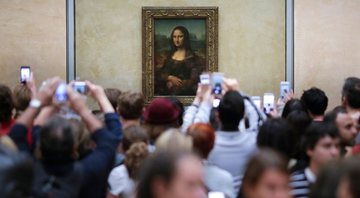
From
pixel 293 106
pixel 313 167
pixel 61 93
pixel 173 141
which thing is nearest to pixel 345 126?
pixel 293 106

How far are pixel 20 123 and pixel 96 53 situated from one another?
9.82 meters

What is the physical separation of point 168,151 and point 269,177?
683 millimetres

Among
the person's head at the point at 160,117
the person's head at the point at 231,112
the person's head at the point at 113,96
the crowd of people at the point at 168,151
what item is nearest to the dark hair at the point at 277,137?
the crowd of people at the point at 168,151

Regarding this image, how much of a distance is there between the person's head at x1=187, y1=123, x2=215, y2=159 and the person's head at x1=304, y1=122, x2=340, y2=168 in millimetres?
767

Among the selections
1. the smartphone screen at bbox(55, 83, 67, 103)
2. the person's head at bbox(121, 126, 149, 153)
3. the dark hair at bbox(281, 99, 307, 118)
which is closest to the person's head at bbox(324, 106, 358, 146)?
the dark hair at bbox(281, 99, 307, 118)

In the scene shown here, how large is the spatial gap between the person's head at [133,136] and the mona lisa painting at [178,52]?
341 inches

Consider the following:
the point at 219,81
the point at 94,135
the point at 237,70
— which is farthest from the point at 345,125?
the point at 237,70

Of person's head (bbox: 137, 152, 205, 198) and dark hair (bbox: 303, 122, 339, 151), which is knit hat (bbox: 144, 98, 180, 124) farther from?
person's head (bbox: 137, 152, 205, 198)

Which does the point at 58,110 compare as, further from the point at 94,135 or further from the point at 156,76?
the point at 156,76

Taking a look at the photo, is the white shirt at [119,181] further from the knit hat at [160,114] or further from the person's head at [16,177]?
the person's head at [16,177]

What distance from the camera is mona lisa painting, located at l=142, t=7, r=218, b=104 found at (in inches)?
599

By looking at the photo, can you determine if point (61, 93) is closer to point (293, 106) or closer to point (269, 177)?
point (269, 177)

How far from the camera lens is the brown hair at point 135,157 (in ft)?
19.0

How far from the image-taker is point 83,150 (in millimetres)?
5652
